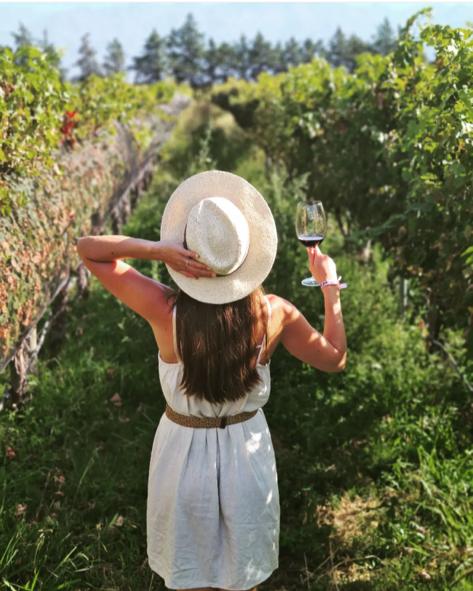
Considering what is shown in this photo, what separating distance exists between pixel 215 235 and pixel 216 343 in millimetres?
360

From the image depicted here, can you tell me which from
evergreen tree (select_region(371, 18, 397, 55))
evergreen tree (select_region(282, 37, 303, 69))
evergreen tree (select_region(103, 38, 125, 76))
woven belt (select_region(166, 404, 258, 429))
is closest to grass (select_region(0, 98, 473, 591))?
woven belt (select_region(166, 404, 258, 429))

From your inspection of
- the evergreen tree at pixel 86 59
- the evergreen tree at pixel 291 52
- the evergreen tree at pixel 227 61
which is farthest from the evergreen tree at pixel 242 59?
the evergreen tree at pixel 86 59

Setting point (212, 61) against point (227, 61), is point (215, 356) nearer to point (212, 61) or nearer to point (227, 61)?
point (227, 61)

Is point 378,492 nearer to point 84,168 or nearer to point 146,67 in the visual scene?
point 84,168

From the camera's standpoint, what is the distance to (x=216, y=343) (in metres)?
2.01

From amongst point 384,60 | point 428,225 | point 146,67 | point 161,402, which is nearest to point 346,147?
point 384,60

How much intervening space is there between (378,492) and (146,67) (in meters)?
92.9

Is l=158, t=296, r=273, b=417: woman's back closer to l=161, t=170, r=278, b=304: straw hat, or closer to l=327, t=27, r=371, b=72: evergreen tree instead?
l=161, t=170, r=278, b=304: straw hat

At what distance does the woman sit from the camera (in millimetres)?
1927

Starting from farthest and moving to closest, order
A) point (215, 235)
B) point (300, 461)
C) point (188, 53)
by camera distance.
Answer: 1. point (188, 53)
2. point (300, 461)
3. point (215, 235)

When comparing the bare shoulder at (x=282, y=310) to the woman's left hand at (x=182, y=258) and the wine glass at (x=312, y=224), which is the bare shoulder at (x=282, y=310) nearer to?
the wine glass at (x=312, y=224)

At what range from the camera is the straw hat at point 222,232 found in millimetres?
1852

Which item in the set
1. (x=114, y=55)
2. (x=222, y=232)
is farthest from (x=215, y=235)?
(x=114, y=55)

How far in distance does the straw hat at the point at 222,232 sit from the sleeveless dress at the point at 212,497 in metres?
0.34
